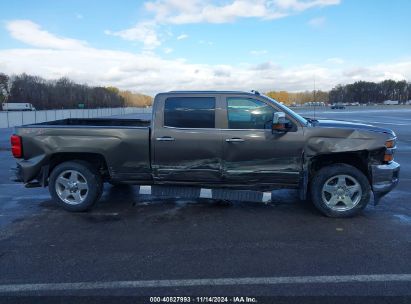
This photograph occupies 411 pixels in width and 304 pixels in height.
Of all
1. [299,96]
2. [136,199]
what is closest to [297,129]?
[136,199]

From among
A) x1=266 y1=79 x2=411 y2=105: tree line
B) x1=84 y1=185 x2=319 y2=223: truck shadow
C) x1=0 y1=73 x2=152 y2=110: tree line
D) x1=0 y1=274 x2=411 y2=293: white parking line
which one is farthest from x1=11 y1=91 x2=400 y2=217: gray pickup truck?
x1=266 y1=79 x2=411 y2=105: tree line

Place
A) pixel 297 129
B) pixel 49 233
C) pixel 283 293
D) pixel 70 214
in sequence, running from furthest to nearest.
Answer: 1. pixel 70 214
2. pixel 297 129
3. pixel 49 233
4. pixel 283 293

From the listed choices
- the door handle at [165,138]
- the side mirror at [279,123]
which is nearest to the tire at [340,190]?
the side mirror at [279,123]

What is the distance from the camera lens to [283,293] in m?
3.42

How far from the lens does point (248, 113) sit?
18.2ft

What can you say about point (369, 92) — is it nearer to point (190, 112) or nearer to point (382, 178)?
point (382, 178)

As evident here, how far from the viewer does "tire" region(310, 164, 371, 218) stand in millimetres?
5441

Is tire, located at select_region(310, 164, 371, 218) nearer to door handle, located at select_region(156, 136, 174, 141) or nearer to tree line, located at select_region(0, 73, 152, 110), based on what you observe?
door handle, located at select_region(156, 136, 174, 141)

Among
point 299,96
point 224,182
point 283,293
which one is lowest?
point 283,293

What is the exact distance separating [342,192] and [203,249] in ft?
7.73

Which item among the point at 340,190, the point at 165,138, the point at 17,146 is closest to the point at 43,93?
the point at 17,146

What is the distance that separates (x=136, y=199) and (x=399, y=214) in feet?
14.1

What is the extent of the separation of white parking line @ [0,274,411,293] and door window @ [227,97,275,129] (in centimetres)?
246

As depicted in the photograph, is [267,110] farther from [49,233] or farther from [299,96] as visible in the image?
[299,96]
